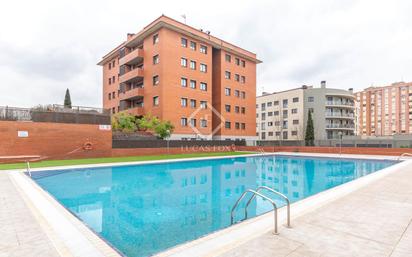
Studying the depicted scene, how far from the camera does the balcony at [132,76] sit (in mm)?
34250

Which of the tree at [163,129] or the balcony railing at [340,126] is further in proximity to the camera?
the balcony railing at [340,126]

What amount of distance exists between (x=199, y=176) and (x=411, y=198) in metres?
10.8

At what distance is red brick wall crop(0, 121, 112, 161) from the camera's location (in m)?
18.8

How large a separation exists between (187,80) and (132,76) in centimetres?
899

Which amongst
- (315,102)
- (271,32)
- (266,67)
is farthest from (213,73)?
(315,102)

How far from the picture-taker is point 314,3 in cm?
1365

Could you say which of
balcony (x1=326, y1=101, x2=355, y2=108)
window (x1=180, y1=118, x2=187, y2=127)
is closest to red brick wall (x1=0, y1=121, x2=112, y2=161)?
window (x1=180, y1=118, x2=187, y2=127)

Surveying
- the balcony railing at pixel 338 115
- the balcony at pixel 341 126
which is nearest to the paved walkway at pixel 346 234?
the balcony at pixel 341 126

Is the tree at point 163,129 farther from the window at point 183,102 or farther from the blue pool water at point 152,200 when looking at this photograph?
the blue pool water at point 152,200

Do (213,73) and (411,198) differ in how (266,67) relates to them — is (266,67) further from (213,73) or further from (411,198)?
(411,198)

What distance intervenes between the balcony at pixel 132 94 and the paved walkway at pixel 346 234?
1236 inches

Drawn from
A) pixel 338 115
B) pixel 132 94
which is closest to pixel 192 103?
pixel 132 94

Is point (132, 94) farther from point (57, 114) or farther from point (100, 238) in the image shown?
point (100, 238)

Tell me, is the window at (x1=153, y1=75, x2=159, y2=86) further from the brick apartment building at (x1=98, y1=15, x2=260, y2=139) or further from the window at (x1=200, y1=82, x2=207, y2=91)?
the window at (x1=200, y1=82, x2=207, y2=91)
